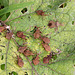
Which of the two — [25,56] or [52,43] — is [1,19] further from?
[52,43]

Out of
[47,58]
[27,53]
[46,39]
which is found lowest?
[47,58]

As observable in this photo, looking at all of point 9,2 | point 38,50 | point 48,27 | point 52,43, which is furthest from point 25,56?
point 9,2

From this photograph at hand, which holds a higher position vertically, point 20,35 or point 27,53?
point 20,35

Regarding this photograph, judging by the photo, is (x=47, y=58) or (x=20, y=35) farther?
(x=47, y=58)

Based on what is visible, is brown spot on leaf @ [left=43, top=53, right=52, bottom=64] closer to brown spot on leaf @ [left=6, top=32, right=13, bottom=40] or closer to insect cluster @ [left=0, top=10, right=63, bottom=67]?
insect cluster @ [left=0, top=10, right=63, bottom=67]

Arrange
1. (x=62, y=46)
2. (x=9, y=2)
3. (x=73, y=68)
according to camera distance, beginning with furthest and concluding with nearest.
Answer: (x=62, y=46) < (x=73, y=68) < (x=9, y=2)

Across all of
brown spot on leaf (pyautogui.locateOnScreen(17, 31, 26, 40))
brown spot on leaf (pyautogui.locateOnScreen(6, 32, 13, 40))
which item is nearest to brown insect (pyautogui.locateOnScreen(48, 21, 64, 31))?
brown spot on leaf (pyautogui.locateOnScreen(17, 31, 26, 40))

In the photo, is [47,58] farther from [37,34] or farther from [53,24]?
[53,24]

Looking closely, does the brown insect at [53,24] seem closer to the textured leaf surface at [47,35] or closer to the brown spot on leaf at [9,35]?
the textured leaf surface at [47,35]

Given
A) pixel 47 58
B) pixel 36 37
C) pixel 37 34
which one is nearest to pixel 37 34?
pixel 37 34
